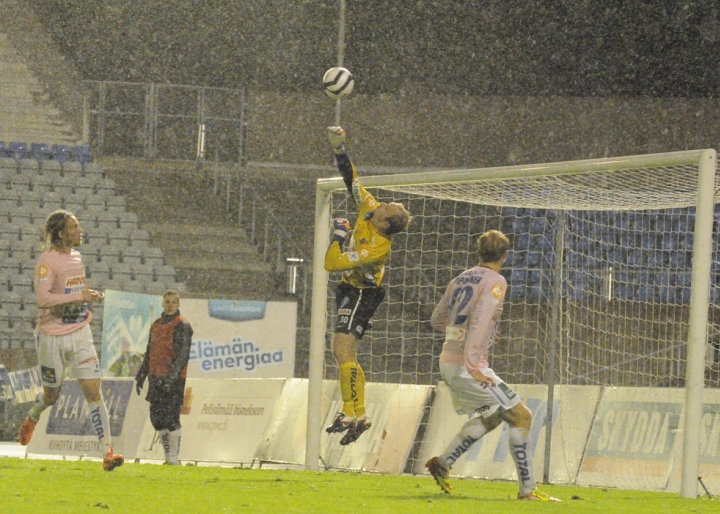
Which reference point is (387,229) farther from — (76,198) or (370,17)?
(370,17)

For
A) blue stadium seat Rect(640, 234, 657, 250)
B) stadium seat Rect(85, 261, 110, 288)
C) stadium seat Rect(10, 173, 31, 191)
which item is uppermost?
stadium seat Rect(10, 173, 31, 191)

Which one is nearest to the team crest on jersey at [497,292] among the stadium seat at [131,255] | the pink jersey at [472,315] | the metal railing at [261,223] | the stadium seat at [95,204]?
the pink jersey at [472,315]

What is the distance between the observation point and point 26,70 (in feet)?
85.3

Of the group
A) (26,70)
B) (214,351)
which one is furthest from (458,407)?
(26,70)

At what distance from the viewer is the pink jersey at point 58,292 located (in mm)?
8555

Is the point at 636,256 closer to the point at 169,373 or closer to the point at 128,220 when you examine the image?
the point at 128,220

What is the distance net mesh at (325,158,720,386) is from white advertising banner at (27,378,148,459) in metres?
3.05

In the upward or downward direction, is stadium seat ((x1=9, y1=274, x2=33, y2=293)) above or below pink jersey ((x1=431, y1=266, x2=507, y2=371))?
below

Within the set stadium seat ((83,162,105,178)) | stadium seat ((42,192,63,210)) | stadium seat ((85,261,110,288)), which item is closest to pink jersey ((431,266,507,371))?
stadium seat ((85,261,110,288))

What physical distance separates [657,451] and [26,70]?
64.7ft

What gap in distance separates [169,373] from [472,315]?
4.97 m

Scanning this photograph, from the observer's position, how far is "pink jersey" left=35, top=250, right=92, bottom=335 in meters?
8.55

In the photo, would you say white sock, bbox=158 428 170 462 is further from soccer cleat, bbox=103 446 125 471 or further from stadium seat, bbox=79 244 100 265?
stadium seat, bbox=79 244 100 265

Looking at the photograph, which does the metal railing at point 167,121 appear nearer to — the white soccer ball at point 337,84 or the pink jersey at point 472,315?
the white soccer ball at point 337,84
